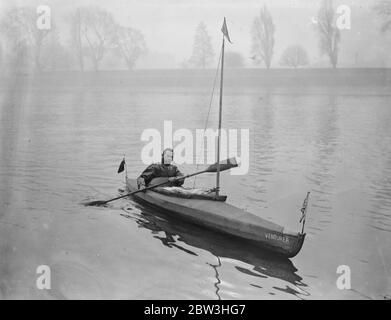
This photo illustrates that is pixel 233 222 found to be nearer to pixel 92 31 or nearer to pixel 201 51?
pixel 92 31

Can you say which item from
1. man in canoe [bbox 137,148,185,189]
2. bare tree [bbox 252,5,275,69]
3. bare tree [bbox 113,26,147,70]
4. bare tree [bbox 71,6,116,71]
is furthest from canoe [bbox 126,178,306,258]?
bare tree [bbox 113,26,147,70]

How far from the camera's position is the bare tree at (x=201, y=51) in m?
47.9

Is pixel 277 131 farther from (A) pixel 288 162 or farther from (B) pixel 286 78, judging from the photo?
(B) pixel 286 78

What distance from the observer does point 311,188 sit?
47.4 feet

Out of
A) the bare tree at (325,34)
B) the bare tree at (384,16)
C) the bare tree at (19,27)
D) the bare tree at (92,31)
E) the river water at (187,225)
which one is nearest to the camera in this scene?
the river water at (187,225)

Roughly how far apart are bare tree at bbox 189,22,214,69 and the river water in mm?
21463

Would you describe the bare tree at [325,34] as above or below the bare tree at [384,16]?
above

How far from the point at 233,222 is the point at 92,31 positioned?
37297 mm

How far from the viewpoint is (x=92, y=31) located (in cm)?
4209

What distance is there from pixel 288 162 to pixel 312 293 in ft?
36.5

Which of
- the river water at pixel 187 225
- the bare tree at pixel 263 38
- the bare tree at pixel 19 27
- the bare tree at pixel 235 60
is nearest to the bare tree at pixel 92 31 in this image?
the bare tree at pixel 19 27

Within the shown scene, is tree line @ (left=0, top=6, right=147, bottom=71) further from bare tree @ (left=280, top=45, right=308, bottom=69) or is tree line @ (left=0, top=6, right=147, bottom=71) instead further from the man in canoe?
the man in canoe

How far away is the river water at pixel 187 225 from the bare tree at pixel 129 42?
21.3 metres

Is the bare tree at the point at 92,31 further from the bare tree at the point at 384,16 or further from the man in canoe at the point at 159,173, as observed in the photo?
the man in canoe at the point at 159,173
